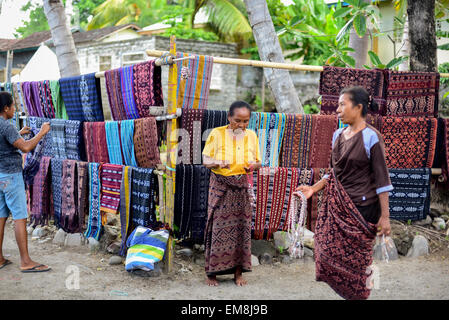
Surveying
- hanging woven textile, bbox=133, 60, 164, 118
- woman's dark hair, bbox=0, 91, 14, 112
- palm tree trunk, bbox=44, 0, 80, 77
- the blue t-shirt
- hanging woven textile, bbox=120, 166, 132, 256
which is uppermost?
palm tree trunk, bbox=44, 0, 80, 77

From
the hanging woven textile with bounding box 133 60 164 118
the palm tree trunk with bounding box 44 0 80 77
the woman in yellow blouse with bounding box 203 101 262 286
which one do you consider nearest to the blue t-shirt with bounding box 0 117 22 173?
the hanging woven textile with bounding box 133 60 164 118

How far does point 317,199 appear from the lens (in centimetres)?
548

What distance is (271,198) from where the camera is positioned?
17.5 feet

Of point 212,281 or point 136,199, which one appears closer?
point 212,281

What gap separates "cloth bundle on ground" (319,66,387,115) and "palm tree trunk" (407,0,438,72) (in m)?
1.30

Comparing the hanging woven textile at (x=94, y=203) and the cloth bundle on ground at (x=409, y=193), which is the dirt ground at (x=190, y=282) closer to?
the hanging woven textile at (x=94, y=203)

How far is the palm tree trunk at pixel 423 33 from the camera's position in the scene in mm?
6605

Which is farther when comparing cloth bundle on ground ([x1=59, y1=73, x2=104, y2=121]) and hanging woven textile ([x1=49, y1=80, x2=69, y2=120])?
hanging woven textile ([x1=49, y1=80, x2=69, y2=120])

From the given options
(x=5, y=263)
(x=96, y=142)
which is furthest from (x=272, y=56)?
(x=5, y=263)

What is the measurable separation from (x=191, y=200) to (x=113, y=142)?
1241 mm

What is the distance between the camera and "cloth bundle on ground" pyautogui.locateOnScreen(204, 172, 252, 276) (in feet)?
14.6

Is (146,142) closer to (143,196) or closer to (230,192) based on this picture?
(143,196)

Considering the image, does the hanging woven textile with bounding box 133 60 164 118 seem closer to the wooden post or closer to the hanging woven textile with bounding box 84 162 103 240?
the wooden post
